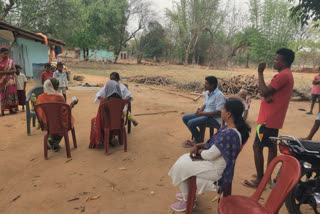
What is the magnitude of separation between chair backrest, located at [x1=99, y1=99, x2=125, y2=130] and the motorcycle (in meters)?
2.57

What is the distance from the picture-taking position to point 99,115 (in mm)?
3883

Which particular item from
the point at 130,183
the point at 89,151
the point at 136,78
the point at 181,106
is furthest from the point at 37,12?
the point at 130,183

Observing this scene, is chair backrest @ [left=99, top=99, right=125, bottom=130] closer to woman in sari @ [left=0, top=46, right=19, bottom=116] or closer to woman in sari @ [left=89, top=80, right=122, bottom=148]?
woman in sari @ [left=89, top=80, right=122, bottom=148]

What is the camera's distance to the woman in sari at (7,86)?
5.66 meters

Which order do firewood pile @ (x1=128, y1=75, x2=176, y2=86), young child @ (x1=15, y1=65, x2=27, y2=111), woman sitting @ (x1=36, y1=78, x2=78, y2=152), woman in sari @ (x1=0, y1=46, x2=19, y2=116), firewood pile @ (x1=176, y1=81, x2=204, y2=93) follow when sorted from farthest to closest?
firewood pile @ (x1=128, y1=75, x2=176, y2=86)
firewood pile @ (x1=176, y1=81, x2=204, y2=93)
young child @ (x1=15, y1=65, x2=27, y2=111)
woman in sari @ (x1=0, y1=46, x2=19, y2=116)
woman sitting @ (x1=36, y1=78, x2=78, y2=152)

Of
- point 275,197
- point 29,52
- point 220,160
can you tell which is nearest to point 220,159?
point 220,160

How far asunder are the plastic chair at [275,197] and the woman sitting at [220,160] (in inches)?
7.8

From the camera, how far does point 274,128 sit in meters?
2.70

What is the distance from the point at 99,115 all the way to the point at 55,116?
0.72 m

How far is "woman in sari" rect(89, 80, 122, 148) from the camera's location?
12.9ft

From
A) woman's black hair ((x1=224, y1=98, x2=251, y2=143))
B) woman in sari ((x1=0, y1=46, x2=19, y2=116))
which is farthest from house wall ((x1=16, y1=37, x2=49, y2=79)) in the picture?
woman's black hair ((x1=224, y1=98, x2=251, y2=143))

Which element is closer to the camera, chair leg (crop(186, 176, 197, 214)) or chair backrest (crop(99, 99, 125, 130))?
chair leg (crop(186, 176, 197, 214))

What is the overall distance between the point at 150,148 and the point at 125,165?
2.68 feet

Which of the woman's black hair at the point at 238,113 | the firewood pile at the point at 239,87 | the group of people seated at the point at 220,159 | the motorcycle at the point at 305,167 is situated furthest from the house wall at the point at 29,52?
the motorcycle at the point at 305,167
